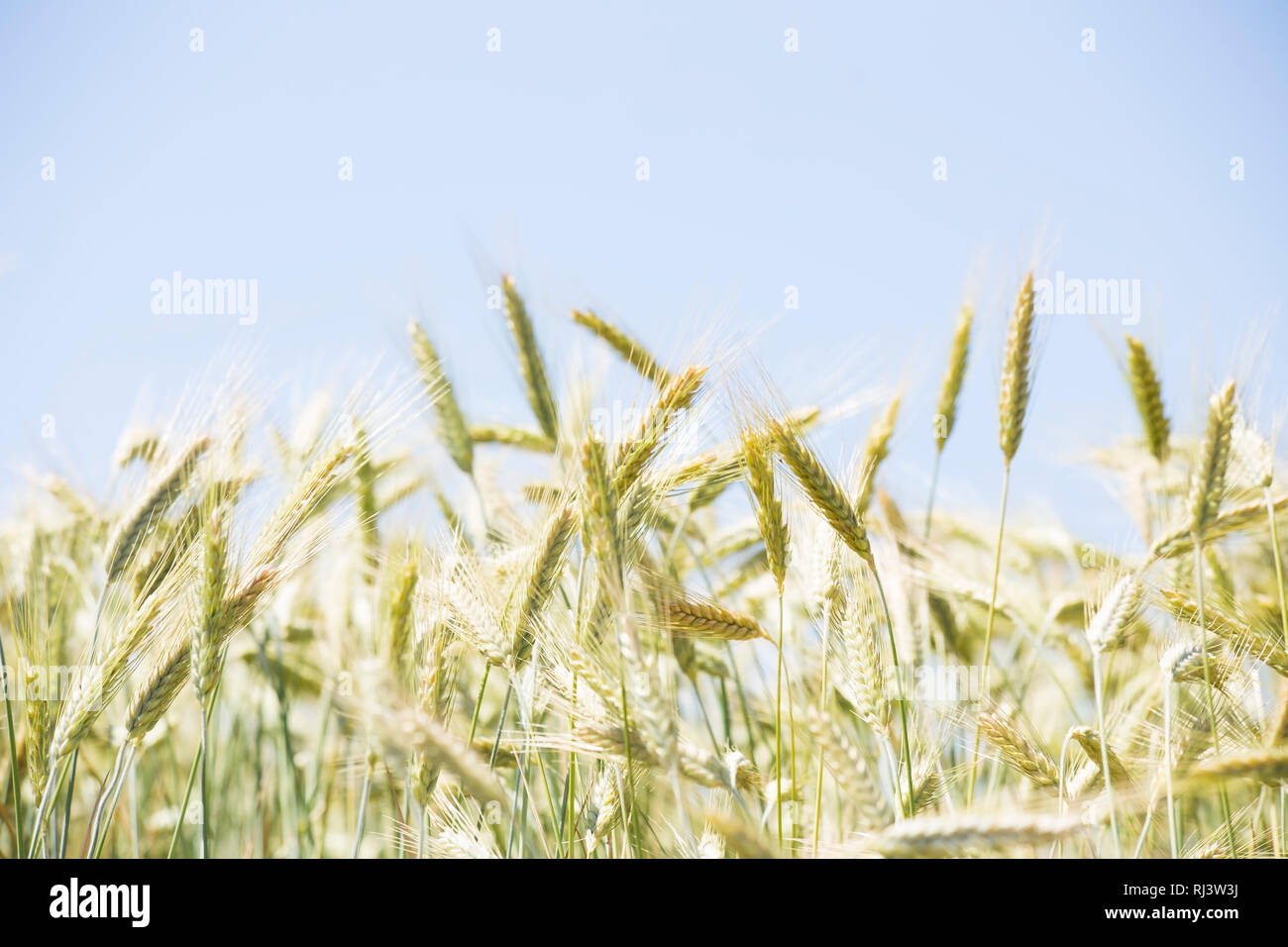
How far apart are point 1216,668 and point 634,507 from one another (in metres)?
1.15

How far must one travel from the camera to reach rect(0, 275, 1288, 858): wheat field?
42.8 inches

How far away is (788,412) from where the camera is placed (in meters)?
1.31

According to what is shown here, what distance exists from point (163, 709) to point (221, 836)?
4.37ft

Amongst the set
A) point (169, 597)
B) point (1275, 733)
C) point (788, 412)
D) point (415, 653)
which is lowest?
point (1275, 733)

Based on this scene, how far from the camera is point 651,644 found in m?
1.07

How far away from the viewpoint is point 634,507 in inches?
49.4

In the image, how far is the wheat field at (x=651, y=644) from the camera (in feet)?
3.57
